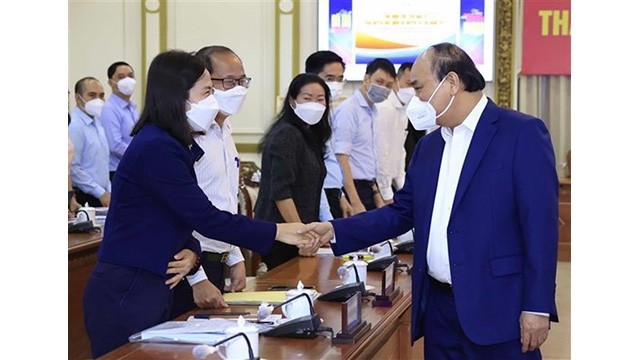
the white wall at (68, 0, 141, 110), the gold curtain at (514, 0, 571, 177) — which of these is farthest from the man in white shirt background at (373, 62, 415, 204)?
the white wall at (68, 0, 141, 110)

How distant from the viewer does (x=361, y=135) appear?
5824 millimetres

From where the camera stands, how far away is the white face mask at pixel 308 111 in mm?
4289

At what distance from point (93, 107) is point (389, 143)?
90.8 inches

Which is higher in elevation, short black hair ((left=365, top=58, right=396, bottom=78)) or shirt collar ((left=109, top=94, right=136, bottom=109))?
short black hair ((left=365, top=58, right=396, bottom=78))

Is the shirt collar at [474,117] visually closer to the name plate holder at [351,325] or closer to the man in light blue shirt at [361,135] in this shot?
the name plate holder at [351,325]

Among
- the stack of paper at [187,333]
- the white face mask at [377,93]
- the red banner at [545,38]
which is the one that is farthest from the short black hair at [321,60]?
the red banner at [545,38]

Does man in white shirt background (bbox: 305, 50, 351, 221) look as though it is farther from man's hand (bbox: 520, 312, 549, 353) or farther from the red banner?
the red banner

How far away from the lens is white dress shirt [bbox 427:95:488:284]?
253 cm

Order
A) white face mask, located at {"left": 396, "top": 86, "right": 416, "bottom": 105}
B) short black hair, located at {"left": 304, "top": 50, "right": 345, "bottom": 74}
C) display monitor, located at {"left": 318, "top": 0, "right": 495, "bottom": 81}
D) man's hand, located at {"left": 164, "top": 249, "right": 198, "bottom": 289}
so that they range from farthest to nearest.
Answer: display monitor, located at {"left": 318, "top": 0, "right": 495, "bottom": 81}
white face mask, located at {"left": 396, "top": 86, "right": 416, "bottom": 105}
short black hair, located at {"left": 304, "top": 50, "right": 345, "bottom": 74}
man's hand, located at {"left": 164, "top": 249, "right": 198, "bottom": 289}

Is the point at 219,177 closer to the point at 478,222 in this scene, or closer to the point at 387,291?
the point at 387,291

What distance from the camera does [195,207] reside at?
269 centimetres

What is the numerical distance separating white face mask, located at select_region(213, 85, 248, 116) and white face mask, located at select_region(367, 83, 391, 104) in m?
2.67
